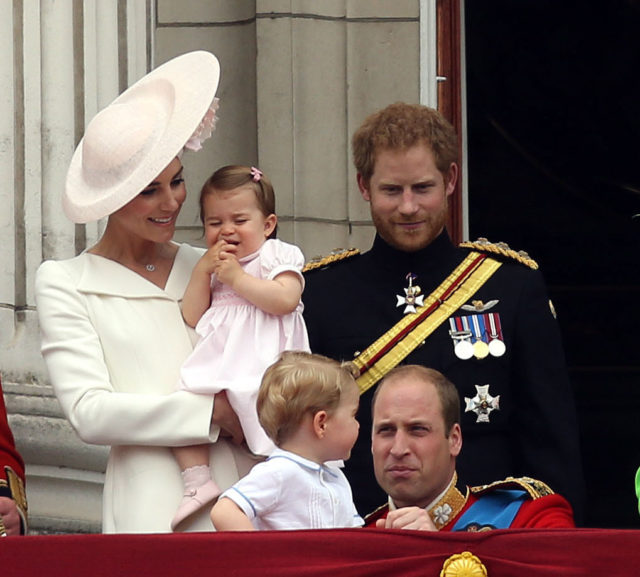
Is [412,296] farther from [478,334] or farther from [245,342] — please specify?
[245,342]

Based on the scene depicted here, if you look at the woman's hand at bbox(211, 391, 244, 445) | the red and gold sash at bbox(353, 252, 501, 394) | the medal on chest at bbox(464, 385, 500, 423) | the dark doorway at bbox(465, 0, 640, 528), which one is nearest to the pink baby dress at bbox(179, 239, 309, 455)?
the woman's hand at bbox(211, 391, 244, 445)

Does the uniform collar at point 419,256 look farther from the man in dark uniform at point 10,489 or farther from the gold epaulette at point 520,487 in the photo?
the man in dark uniform at point 10,489

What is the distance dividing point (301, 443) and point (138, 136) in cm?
79

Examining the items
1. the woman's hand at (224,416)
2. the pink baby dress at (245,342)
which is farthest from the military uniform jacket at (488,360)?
the woman's hand at (224,416)

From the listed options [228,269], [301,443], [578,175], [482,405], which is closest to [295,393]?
[301,443]

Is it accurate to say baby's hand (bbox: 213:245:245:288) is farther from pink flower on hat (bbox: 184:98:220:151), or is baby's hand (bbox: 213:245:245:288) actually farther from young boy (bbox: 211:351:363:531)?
young boy (bbox: 211:351:363:531)

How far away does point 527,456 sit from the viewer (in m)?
4.77

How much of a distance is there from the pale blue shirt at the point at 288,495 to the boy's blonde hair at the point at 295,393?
6 centimetres

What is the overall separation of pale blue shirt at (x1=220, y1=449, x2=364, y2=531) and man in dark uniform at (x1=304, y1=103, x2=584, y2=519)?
1.26 ft

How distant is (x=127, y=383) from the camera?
4.72 metres

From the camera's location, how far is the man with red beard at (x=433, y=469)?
4391 mm

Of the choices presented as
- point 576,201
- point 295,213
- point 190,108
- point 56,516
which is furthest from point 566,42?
point 190,108

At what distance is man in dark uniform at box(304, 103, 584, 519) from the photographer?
15.7ft

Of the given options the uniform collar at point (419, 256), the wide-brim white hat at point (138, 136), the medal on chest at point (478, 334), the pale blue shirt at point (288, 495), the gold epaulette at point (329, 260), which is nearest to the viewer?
the pale blue shirt at point (288, 495)
